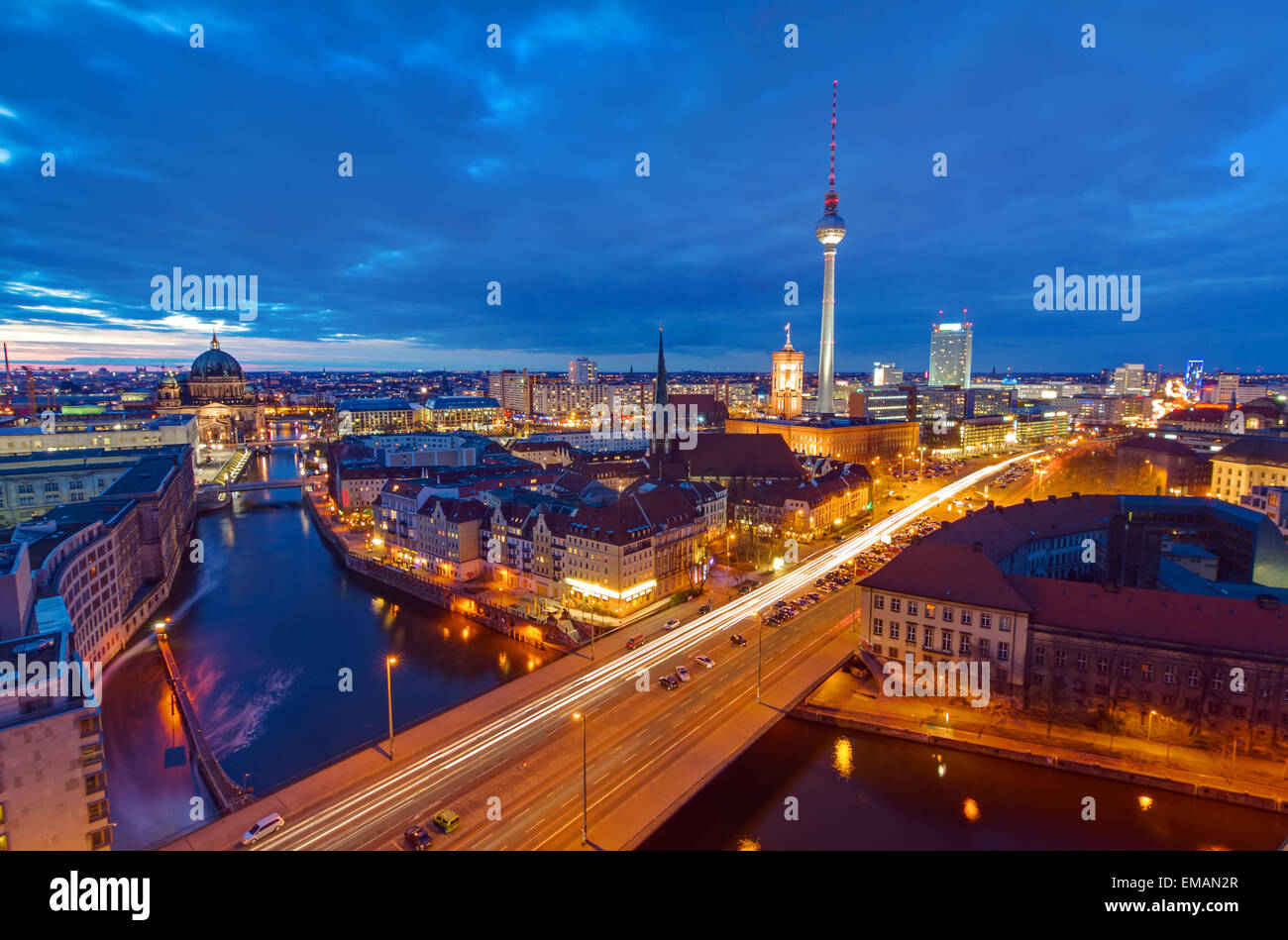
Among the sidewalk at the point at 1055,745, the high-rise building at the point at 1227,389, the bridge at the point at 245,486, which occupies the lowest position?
the sidewalk at the point at 1055,745

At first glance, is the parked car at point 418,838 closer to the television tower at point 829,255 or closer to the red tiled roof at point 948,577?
the red tiled roof at point 948,577

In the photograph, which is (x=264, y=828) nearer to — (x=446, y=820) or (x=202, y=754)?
(x=446, y=820)

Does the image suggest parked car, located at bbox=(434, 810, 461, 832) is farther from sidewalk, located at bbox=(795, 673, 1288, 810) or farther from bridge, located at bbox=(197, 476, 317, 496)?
bridge, located at bbox=(197, 476, 317, 496)

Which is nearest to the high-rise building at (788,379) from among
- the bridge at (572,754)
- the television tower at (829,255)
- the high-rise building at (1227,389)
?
the television tower at (829,255)

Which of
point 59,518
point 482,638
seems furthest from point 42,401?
point 482,638

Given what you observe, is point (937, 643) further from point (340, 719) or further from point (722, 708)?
point (340, 719)
